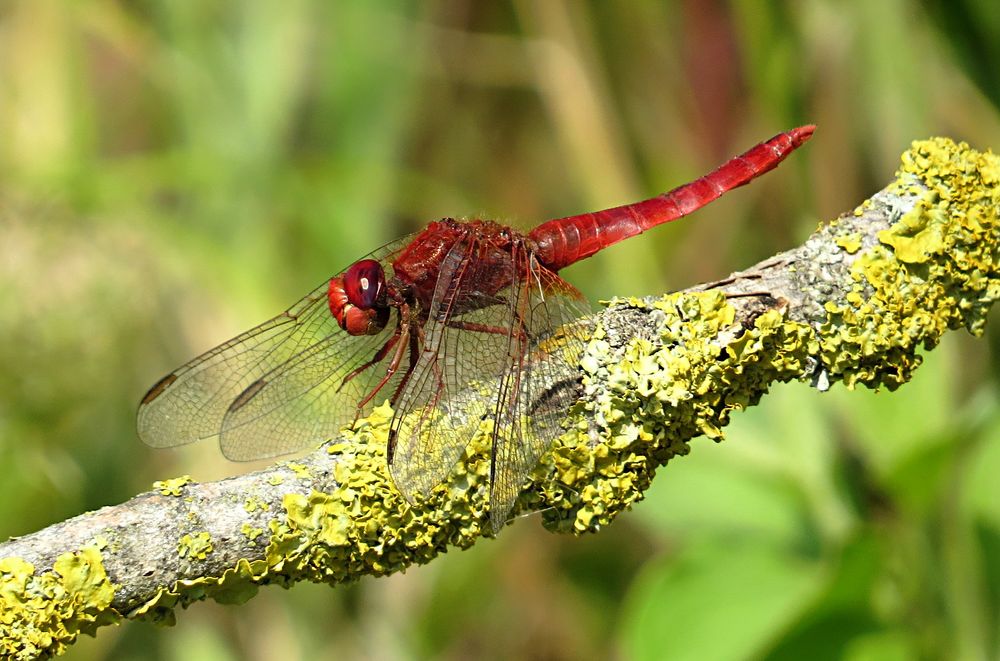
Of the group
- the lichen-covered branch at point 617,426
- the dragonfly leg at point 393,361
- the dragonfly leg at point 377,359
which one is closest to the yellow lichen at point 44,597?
the lichen-covered branch at point 617,426

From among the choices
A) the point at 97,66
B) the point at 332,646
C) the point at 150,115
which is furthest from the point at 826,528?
Answer: the point at 97,66

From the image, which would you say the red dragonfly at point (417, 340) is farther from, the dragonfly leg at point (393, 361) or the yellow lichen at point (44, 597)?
the yellow lichen at point (44, 597)

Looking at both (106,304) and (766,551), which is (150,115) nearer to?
(106,304)

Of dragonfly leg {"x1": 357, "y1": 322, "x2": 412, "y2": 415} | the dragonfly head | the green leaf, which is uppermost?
the dragonfly head

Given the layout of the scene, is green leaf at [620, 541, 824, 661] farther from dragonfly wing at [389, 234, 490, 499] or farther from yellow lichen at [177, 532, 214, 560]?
yellow lichen at [177, 532, 214, 560]

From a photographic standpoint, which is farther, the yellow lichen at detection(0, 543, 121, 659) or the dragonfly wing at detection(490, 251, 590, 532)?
the dragonfly wing at detection(490, 251, 590, 532)

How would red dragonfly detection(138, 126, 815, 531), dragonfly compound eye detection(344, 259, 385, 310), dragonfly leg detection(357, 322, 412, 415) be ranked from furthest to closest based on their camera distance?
dragonfly compound eye detection(344, 259, 385, 310)
dragonfly leg detection(357, 322, 412, 415)
red dragonfly detection(138, 126, 815, 531)

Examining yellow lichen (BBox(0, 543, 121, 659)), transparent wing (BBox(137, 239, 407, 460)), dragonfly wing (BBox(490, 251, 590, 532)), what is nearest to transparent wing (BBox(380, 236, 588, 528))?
dragonfly wing (BBox(490, 251, 590, 532))

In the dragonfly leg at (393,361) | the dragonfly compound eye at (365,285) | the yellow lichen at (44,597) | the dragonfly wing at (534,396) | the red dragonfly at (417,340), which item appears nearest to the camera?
the yellow lichen at (44,597)
